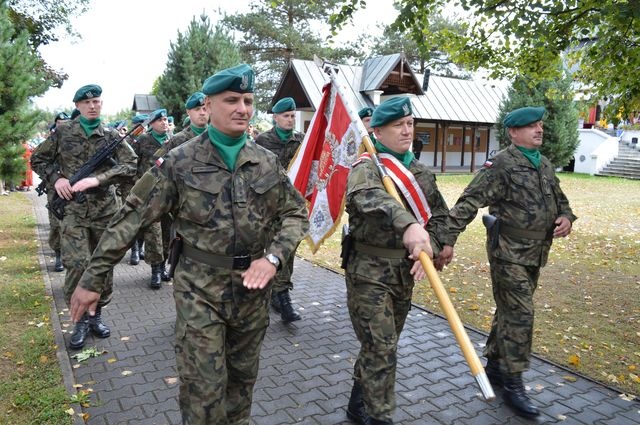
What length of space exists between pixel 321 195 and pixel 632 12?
3.63 m

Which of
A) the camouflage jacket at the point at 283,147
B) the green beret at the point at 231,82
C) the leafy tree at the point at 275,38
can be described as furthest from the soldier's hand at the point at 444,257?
the leafy tree at the point at 275,38

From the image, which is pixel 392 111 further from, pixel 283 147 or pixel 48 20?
pixel 48 20

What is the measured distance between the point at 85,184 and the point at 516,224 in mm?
4049

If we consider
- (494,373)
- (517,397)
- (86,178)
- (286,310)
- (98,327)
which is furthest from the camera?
(286,310)

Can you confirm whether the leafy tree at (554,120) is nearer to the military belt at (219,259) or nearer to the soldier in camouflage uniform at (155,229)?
the soldier in camouflage uniform at (155,229)

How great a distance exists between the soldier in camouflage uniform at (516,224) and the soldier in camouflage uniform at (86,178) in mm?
3663

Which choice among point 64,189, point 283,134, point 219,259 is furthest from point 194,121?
point 219,259

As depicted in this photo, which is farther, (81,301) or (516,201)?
(516,201)

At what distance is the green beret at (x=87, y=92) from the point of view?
18.3ft

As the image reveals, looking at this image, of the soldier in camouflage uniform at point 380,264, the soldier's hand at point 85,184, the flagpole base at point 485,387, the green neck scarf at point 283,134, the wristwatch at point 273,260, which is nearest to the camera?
the flagpole base at point 485,387

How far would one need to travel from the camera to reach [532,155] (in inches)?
179

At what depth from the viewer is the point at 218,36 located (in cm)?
2489

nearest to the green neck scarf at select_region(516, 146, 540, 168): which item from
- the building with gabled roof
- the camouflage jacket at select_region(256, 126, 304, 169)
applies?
the camouflage jacket at select_region(256, 126, 304, 169)

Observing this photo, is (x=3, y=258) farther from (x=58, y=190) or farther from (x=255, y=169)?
(x=255, y=169)
